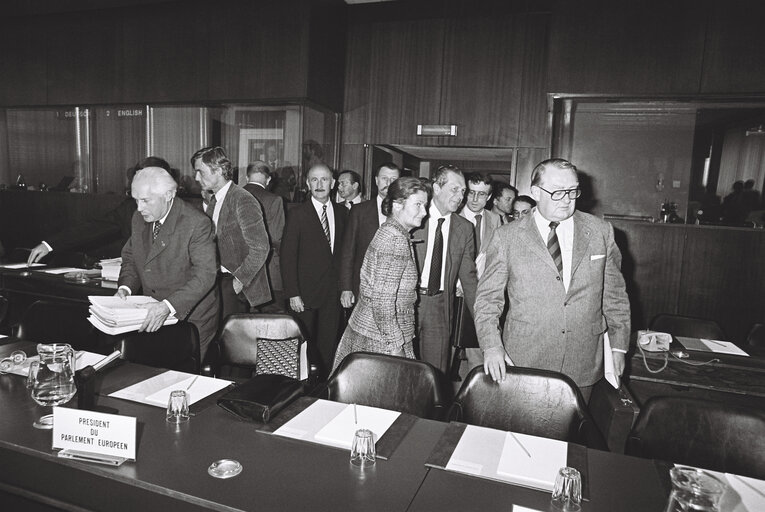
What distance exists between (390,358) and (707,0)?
4.32m

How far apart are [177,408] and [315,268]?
2465mm

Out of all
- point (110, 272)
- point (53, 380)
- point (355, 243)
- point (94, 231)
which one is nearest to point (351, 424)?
point (53, 380)

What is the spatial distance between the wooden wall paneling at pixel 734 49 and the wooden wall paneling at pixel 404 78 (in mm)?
2553

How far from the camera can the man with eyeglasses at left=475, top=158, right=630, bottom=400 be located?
232cm

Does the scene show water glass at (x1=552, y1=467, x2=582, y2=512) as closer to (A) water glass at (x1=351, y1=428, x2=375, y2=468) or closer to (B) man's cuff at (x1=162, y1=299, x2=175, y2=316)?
(A) water glass at (x1=351, y1=428, x2=375, y2=468)

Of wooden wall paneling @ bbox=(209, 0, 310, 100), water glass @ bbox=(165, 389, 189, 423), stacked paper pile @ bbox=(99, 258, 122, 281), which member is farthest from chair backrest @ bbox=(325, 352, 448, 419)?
wooden wall paneling @ bbox=(209, 0, 310, 100)

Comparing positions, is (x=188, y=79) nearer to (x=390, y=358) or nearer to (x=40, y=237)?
(x=40, y=237)

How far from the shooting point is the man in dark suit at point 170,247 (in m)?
2.66

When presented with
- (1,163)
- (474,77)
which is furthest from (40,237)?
(474,77)

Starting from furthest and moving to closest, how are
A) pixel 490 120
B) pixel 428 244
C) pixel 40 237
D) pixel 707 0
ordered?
1. pixel 40 237
2. pixel 490 120
3. pixel 707 0
4. pixel 428 244

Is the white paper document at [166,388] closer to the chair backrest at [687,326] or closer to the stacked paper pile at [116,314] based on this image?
the stacked paper pile at [116,314]

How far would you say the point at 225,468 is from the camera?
1403mm

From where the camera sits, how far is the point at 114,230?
4.45 meters

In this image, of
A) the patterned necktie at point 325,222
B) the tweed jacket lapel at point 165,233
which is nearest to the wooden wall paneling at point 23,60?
the patterned necktie at point 325,222
